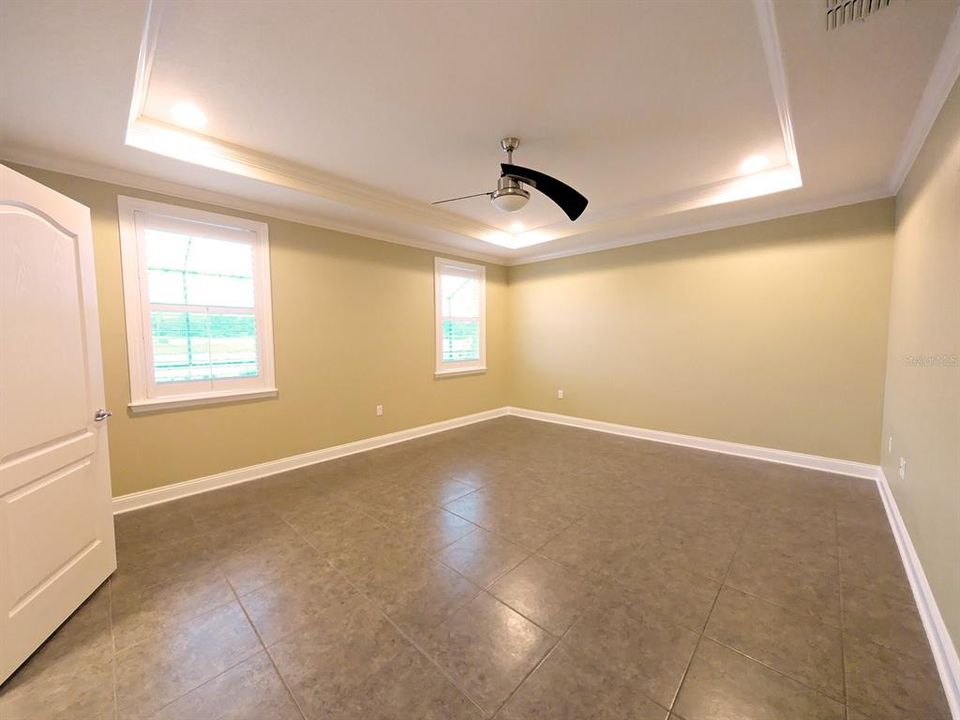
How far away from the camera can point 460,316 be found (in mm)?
5254

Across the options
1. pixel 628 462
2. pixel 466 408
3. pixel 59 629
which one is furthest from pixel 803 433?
pixel 59 629

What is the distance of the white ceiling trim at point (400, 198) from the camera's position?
1732 millimetres

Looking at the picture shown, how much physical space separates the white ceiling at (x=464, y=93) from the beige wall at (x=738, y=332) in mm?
537

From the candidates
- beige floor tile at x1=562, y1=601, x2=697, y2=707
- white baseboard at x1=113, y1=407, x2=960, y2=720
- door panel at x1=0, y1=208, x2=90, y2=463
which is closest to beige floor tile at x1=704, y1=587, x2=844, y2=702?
beige floor tile at x1=562, y1=601, x2=697, y2=707

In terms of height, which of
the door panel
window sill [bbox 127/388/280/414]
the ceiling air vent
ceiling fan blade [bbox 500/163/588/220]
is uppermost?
the ceiling air vent

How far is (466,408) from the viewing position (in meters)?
5.37

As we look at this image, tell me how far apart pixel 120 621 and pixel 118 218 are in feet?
8.55

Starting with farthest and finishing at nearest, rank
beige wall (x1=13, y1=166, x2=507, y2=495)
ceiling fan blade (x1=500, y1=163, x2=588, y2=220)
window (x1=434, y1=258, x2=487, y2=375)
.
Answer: window (x1=434, y1=258, x2=487, y2=375), beige wall (x1=13, y1=166, x2=507, y2=495), ceiling fan blade (x1=500, y1=163, x2=588, y2=220)

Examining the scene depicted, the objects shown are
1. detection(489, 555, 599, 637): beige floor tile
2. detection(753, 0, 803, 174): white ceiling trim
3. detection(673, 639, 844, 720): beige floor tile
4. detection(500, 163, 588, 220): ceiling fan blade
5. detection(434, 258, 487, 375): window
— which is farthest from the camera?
detection(434, 258, 487, 375): window

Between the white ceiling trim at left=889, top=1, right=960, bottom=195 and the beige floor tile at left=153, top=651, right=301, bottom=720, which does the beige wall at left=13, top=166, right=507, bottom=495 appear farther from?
the white ceiling trim at left=889, top=1, right=960, bottom=195

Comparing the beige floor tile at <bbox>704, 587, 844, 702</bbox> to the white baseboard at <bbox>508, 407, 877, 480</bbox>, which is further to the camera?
the white baseboard at <bbox>508, 407, 877, 480</bbox>

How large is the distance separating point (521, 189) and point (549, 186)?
10.6 inches

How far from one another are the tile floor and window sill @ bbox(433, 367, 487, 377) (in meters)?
2.13

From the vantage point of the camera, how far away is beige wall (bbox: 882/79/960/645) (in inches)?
61.1
